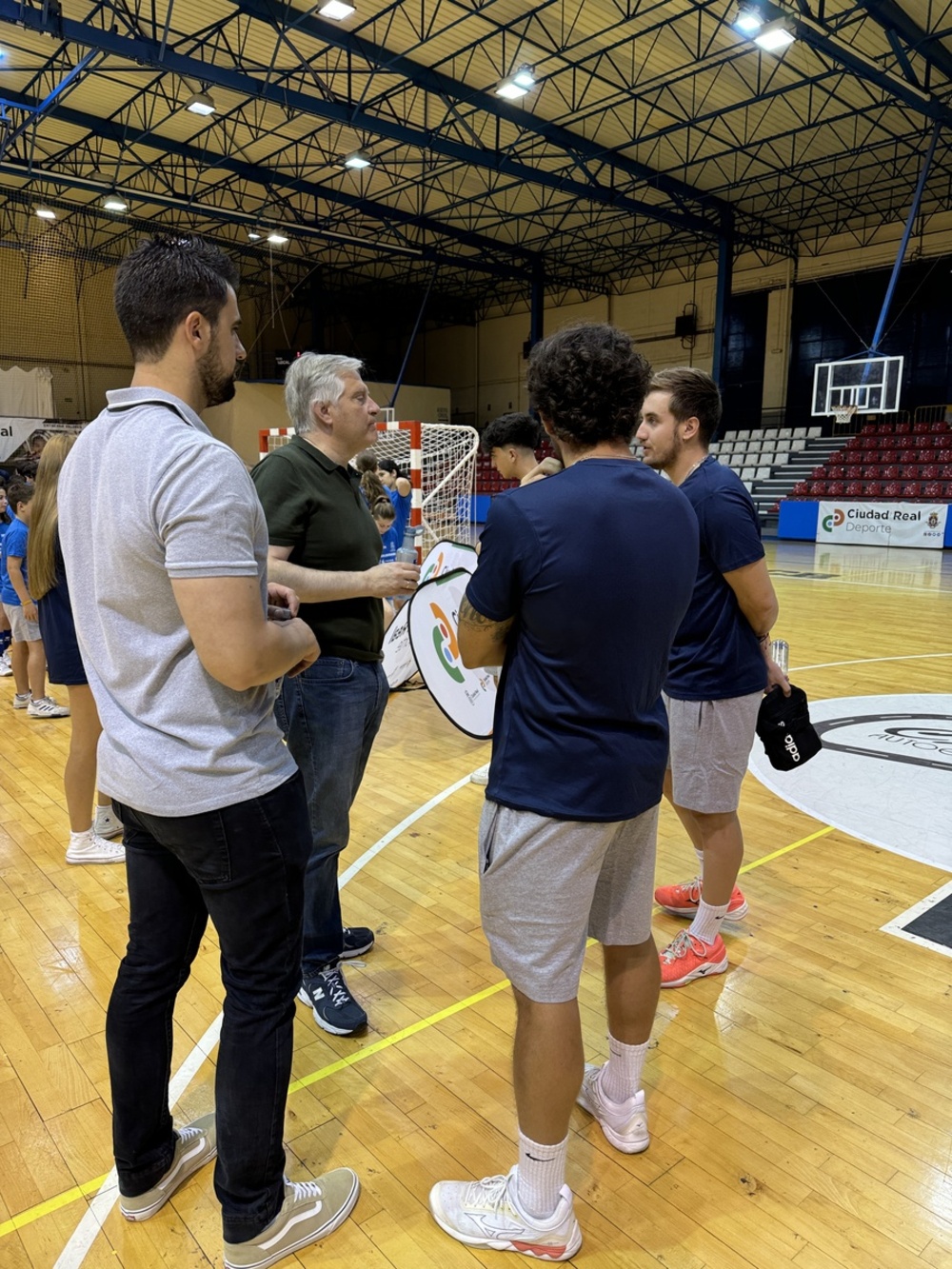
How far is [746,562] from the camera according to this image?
2.26 m

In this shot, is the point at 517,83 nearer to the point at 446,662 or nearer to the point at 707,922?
the point at 446,662

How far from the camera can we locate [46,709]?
565 centimetres

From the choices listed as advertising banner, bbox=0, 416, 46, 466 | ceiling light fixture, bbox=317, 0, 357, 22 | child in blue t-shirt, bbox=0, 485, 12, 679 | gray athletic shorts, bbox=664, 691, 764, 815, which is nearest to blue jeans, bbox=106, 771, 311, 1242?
gray athletic shorts, bbox=664, 691, 764, 815

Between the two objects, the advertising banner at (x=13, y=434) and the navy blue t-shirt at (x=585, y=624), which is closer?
the navy blue t-shirt at (x=585, y=624)

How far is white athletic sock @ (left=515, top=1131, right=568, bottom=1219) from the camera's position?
63.1 inches

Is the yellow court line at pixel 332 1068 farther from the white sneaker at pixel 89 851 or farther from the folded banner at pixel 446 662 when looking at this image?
the white sneaker at pixel 89 851

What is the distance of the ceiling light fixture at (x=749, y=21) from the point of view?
984cm

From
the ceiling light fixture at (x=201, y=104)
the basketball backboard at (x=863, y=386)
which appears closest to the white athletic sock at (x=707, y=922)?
the ceiling light fixture at (x=201, y=104)

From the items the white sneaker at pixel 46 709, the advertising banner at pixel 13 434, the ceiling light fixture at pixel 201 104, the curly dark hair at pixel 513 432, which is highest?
the ceiling light fixture at pixel 201 104

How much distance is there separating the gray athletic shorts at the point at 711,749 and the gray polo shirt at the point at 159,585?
54.9 inches

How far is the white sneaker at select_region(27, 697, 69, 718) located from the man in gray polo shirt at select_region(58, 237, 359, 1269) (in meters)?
4.54

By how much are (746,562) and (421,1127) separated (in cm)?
167

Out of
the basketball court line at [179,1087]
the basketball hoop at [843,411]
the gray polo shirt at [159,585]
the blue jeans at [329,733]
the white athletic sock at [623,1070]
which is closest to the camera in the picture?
the gray polo shirt at [159,585]

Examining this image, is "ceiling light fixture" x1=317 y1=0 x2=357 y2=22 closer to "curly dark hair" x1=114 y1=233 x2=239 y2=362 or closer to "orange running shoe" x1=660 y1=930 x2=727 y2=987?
"curly dark hair" x1=114 y1=233 x2=239 y2=362
